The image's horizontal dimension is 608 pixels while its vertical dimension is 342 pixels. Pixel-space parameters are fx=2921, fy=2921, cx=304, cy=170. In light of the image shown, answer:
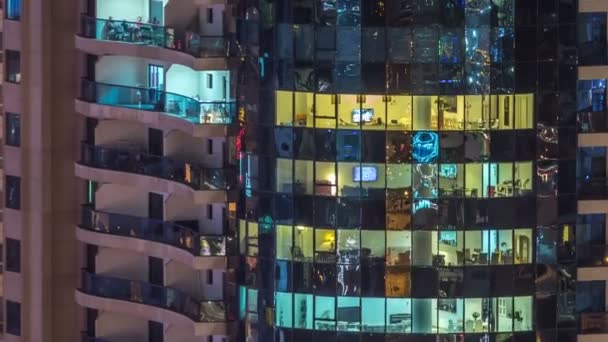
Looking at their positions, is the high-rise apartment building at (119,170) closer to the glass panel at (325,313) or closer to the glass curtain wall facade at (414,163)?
the glass curtain wall facade at (414,163)

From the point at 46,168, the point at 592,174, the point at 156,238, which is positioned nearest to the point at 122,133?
the point at 46,168

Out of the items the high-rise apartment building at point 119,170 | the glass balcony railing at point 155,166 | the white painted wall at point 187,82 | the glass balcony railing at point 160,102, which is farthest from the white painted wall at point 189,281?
the white painted wall at point 187,82

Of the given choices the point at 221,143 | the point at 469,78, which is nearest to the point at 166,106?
the point at 221,143

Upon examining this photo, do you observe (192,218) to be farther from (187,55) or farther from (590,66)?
(590,66)

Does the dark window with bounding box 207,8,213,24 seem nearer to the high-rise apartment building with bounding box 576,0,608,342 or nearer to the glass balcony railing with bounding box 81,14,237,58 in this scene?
the glass balcony railing with bounding box 81,14,237,58

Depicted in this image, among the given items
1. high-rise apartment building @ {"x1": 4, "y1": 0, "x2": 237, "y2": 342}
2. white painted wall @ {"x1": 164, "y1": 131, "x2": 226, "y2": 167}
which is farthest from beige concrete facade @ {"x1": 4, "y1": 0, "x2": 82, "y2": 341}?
white painted wall @ {"x1": 164, "y1": 131, "x2": 226, "y2": 167}

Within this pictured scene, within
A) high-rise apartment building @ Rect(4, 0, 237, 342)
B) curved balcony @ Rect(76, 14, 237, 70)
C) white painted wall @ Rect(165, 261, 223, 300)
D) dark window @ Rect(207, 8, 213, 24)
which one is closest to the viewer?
curved balcony @ Rect(76, 14, 237, 70)

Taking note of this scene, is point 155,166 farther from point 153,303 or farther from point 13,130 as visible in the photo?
point 13,130
